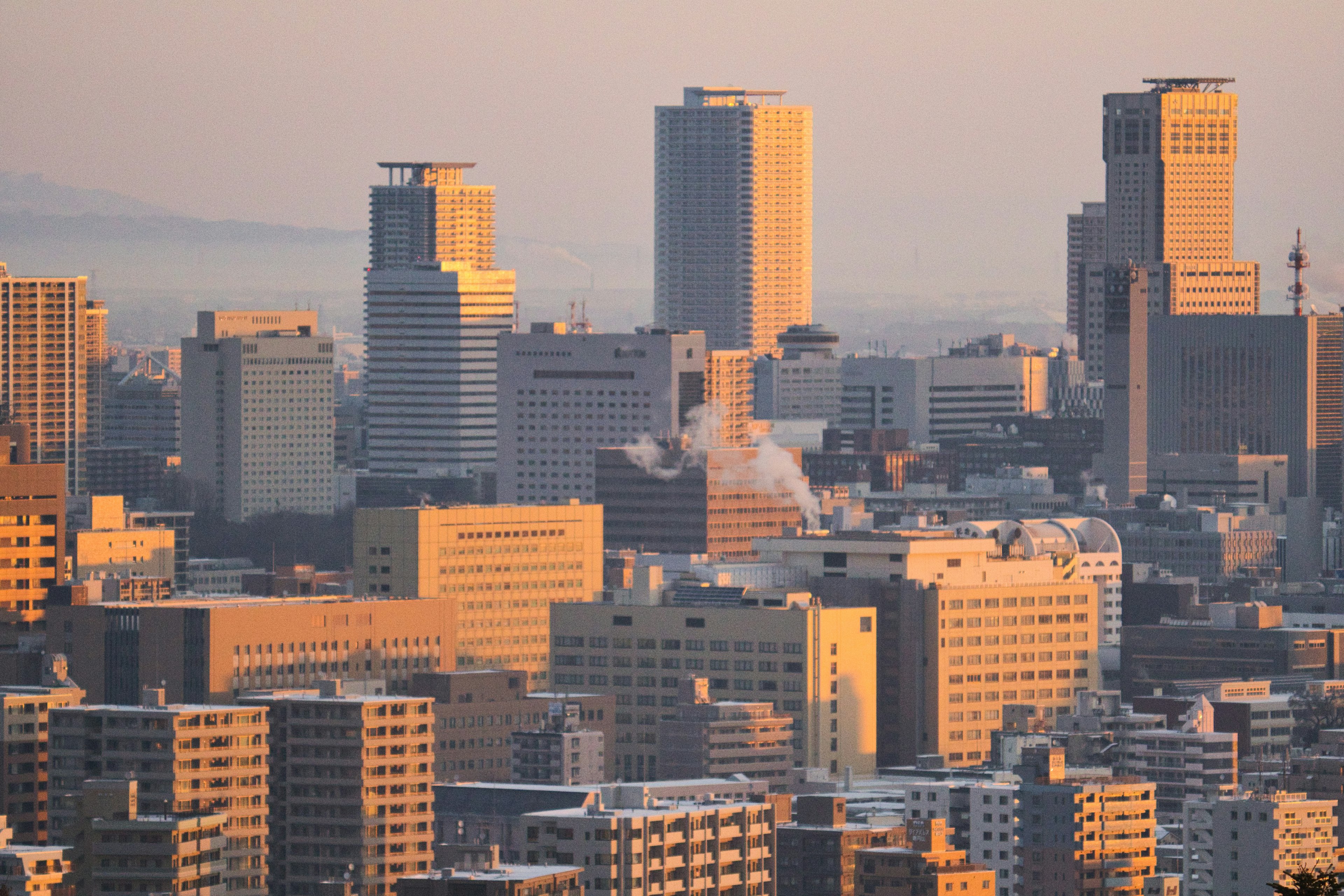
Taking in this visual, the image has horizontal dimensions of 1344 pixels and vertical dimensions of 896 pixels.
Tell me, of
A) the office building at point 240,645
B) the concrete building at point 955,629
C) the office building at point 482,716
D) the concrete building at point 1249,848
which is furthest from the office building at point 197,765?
the concrete building at point 955,629

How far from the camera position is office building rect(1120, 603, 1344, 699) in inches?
7047

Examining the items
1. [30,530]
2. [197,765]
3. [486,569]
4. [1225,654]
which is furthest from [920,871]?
[1225,654]

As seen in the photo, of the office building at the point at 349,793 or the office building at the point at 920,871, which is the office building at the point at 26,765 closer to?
the office building at the point at 349,793

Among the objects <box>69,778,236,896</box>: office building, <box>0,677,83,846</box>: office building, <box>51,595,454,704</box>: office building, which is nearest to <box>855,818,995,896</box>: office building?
<box>69,778,236,896</box>: office building

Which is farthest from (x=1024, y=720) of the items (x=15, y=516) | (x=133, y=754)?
(x=133, y=754)

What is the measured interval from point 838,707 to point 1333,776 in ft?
98.2

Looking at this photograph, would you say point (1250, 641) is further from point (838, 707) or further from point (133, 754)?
point (133, 754)

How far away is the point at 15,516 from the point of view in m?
157

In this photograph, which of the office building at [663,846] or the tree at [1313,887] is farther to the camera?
the office building at [663,846]

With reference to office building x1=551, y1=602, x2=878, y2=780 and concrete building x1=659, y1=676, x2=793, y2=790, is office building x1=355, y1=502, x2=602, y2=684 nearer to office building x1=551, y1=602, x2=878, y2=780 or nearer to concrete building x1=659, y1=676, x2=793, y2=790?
office building x1=551, y1=602, x2=878, y2=780

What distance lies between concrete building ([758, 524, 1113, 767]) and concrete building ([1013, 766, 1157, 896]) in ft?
121

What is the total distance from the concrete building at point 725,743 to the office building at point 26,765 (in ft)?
92.3

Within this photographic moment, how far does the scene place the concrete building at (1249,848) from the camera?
385 feet

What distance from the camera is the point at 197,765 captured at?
113 metres
